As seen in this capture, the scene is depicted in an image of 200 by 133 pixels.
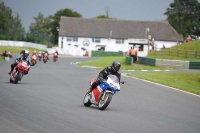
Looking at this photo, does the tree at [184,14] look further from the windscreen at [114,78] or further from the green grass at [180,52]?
the windscreen at [114,78]

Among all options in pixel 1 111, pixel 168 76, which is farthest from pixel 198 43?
pixel 1 111

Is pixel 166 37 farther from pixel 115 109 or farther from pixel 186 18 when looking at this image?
pixel 115 109

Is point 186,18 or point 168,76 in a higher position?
point 186,18

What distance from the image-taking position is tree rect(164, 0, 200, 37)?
125000 millimetres

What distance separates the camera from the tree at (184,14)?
12500 centimetres

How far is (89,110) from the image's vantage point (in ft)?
46.5

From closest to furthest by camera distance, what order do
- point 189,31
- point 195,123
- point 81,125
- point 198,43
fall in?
1. point 81,125
2. point 195,123
3. point 198,43
4. point 189,31

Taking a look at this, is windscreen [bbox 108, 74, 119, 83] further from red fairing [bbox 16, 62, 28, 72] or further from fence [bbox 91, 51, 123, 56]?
fence [bbox 91, 51, 123, 56]

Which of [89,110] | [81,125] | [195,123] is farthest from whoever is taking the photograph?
[89,110]

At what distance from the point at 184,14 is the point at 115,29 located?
88.0ft

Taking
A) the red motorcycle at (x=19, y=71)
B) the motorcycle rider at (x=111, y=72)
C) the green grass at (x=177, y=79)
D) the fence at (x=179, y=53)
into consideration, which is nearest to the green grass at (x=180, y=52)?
the fence at (x=179, y=53)

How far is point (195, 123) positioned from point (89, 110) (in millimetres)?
2964

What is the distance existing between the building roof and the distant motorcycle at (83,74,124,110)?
298 ft

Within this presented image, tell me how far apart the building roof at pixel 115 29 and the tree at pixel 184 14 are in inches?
695
